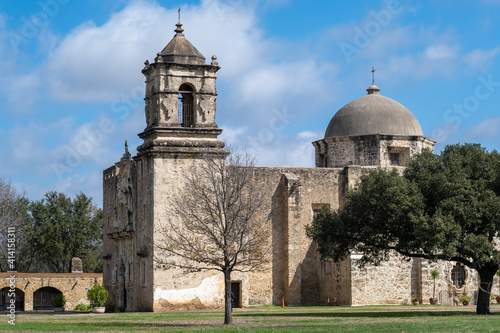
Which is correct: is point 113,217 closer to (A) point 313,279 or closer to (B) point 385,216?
(A) point 313,279

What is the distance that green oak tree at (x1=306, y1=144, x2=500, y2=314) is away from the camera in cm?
2841

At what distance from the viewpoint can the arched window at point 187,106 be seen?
39219 millimetres

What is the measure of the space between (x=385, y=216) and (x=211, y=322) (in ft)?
23.1

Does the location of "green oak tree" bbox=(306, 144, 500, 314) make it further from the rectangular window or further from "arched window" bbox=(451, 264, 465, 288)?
"arched window" bbox=(451, 264, 465, 288)

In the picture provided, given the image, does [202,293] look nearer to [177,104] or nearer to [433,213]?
[177,104]

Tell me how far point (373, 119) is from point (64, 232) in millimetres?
28080

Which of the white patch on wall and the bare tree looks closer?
the bare tree

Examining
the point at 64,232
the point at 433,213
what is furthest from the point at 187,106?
the point at 64,232

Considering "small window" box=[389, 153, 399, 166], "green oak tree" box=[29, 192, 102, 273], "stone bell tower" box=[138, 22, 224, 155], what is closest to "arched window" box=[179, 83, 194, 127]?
"stone bell tower" box=[138, 22, 224, 155]

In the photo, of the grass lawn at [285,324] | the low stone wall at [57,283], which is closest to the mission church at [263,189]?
the low stone wall at [57,283]

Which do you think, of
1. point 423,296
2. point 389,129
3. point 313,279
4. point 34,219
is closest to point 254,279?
point 313,279

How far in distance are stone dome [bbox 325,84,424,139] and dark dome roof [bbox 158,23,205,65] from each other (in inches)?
419

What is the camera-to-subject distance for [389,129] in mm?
45719

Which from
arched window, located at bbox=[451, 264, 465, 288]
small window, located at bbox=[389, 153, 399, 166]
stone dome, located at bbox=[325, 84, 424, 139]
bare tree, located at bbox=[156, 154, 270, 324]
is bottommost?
arched window, located at bbox=[451, 264, 465, 288]
